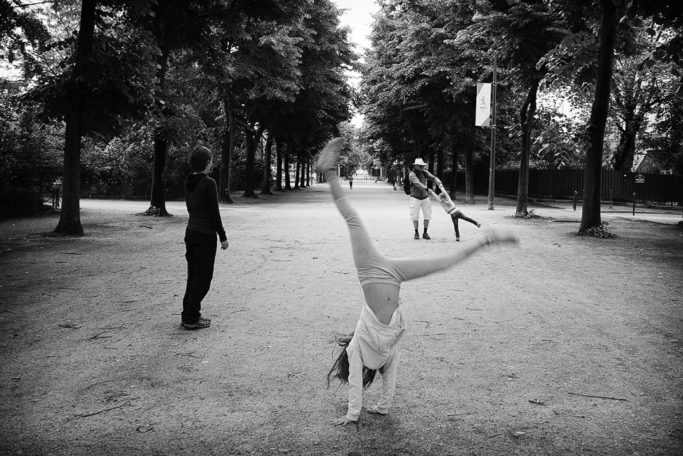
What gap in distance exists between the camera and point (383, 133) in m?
43.6

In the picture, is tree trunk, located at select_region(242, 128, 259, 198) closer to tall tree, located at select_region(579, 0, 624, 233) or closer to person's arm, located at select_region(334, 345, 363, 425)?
tall tree, located at select_region(579, 0, 624, 233)

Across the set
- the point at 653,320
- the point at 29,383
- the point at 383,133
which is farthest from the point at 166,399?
the point at 383,133

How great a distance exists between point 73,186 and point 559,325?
12380 millimetres

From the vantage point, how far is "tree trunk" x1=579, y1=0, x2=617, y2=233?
47.8 ft

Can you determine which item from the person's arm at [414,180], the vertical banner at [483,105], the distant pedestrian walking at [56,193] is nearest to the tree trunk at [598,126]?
the person's arm at [414,180]

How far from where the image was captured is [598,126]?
15.3 metres

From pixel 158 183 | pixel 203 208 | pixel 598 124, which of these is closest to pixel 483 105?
pixel 598 124

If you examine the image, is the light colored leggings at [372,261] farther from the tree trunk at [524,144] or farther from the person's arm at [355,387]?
the tree trunk at [524,144]

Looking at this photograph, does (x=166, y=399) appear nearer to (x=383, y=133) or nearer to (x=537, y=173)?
(x=537, y=173)

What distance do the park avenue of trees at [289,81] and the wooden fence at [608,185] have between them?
7.01ft

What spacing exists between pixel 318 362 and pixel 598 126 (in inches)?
531

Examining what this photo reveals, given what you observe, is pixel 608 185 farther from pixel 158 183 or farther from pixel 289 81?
pixel 158 183

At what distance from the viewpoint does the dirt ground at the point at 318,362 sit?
11.2 feet

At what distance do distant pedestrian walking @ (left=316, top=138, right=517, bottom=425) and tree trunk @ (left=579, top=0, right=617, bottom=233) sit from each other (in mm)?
12823
